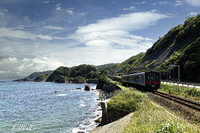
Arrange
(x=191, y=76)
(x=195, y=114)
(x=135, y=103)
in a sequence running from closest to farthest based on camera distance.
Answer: (x=195, y=114) → (x=135, y=103) → (x=191, y=76)

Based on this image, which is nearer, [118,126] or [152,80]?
[118,126]

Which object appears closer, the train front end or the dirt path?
the dirt path

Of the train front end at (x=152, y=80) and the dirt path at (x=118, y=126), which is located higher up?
the train front end at (x=152, y=80)

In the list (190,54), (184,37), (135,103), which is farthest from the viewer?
(184,37)

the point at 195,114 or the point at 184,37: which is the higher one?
the point at 184,37

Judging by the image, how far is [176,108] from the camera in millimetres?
12922

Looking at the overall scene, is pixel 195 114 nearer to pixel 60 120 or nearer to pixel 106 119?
pixel 106 119

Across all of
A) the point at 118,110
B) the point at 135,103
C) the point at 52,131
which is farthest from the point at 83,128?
the point at 135,103

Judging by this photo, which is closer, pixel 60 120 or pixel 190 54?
pixel 60 120

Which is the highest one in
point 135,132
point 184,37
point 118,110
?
point 184,37

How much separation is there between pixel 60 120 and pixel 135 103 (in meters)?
11.8

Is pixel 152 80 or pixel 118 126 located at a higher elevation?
pixel 152 80

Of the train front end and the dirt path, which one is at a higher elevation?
the train front end

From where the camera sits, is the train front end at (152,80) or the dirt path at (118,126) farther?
the train front end at (152,80)
